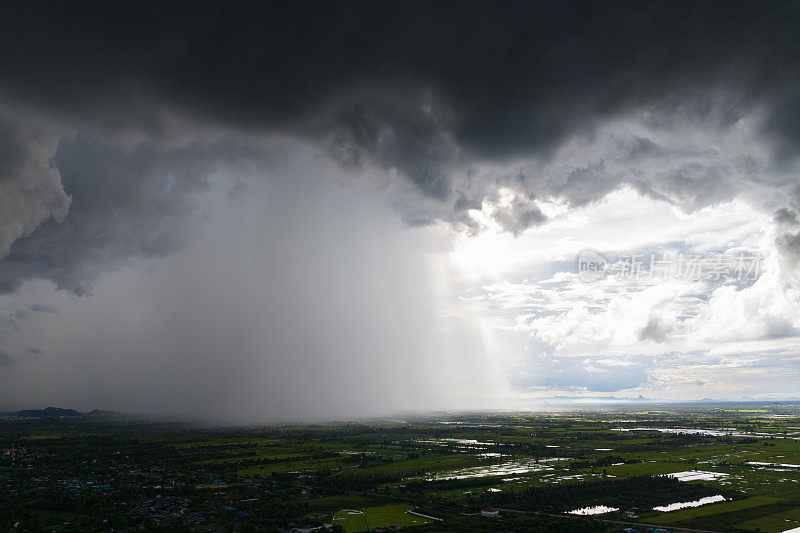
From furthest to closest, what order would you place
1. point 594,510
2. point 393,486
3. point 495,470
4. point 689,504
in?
point 495,470
point 393,486
point 689,504
point 594,510

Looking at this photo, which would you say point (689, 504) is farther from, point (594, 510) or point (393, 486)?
point (393, 486)

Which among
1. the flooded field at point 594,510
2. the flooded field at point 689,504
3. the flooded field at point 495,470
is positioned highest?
the flooded field at point 594,510

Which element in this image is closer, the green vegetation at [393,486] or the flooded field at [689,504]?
the green vegetation at [393,486]

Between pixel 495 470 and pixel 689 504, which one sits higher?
pixel 689 504

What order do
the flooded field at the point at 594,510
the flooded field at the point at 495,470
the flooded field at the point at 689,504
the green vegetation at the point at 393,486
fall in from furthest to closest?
the flooded field at the point at 495,470 < the flooded field at the point at 689,504 < the flooded field at the point at 594,510 < the green vegetation at the point at 393,486

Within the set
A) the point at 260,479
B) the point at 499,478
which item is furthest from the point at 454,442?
the point at 260,479

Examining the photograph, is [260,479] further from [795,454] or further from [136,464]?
[795,454]

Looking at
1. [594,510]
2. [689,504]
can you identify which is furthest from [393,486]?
[689,504]

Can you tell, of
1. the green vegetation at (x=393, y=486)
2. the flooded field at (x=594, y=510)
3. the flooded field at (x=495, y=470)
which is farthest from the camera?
the flooded field at (x=495, y=470)

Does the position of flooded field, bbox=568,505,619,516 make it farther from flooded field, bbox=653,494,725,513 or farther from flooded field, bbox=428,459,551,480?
flooded field, bbox=428,459,551,480

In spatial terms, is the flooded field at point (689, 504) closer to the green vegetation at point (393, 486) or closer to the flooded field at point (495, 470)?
the green vegetation at point (393, 486)

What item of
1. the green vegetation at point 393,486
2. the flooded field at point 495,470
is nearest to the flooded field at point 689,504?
the green vegetation at point 393,486
